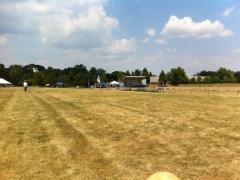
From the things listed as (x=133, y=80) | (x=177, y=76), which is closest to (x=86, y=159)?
(x=133, y=80)

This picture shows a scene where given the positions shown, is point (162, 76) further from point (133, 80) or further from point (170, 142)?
point (170, 142)

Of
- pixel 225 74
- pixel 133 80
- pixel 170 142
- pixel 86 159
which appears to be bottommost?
pixel 86 159

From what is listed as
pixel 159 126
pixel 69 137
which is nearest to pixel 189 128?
pixel 159 126

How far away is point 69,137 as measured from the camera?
16.4 metres

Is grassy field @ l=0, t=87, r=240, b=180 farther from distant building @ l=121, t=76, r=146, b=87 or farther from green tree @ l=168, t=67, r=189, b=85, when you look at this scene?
green tree @ l=168, t=67, r=189, b=85

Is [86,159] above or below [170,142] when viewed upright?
below

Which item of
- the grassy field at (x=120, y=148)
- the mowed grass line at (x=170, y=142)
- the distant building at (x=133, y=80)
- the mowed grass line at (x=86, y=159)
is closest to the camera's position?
the mowed grass line at (x=86, y=159)

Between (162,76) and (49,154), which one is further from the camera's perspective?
(162,76)

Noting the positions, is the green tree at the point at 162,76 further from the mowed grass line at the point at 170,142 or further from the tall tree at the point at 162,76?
the mowed grass line at the point at 170,142

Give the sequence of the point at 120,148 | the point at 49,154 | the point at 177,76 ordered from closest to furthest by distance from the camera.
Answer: the point at 49,154
the point at 120,148
the point at 177,76

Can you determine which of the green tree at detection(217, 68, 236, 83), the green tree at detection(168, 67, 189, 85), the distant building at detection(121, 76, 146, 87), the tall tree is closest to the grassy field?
the distant building at detection(121, 76, 146, 87)

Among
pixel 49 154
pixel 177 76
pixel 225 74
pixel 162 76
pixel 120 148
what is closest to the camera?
pixel 49 154

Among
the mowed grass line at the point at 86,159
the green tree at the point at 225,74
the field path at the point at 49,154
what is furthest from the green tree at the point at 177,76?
the mowed grass line at the point at 86,159

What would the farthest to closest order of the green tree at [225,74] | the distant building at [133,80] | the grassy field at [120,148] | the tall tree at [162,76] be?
the green tree at [225,74]
the tall tree at [162,76]
the distant building at [133,80]
the grassy field at [120,148]
